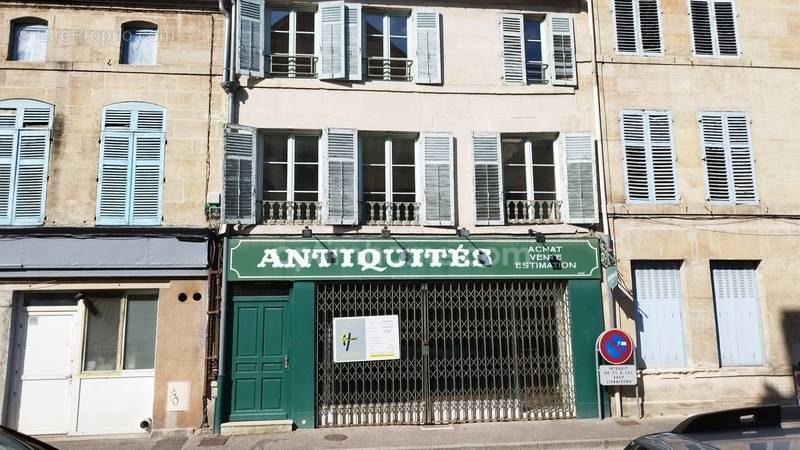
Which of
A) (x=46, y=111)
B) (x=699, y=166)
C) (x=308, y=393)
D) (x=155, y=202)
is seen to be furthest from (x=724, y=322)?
(x=46, y=111)

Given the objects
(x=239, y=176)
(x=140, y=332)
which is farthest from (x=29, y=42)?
(x=140, y=332)

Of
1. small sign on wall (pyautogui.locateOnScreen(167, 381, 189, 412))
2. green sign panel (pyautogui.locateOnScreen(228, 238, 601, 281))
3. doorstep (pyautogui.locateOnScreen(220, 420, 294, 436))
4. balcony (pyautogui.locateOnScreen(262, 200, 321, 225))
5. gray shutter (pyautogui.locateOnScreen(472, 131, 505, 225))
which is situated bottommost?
doorstep (pyautogui.locateOnScreen(220, 420, 294, 436))

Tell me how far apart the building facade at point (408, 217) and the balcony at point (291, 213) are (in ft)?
0.12

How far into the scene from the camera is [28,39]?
405 inches

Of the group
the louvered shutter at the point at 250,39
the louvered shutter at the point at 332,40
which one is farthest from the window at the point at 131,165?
the louvered shutter at the point at 332,40

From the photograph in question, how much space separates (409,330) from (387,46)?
5431mm

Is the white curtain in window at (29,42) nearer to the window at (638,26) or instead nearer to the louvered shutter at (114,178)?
the louvered shutter at (114,178)

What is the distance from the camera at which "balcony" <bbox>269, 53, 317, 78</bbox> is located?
10.6 meters

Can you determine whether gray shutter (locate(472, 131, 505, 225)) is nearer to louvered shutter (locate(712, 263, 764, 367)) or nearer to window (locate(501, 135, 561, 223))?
window (locate(501, 135, 561, 223))

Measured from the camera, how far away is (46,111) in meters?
9.93

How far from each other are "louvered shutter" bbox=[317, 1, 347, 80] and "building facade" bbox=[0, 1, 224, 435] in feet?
6.27

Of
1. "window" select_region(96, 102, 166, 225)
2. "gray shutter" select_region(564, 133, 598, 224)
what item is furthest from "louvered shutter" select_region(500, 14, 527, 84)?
"window" select_region(96, 102, 166, 225)

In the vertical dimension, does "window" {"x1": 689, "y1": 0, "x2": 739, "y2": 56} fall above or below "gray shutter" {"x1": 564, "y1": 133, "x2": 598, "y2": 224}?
above

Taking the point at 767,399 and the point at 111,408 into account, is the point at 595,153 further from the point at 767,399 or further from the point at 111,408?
the point at 111,408
